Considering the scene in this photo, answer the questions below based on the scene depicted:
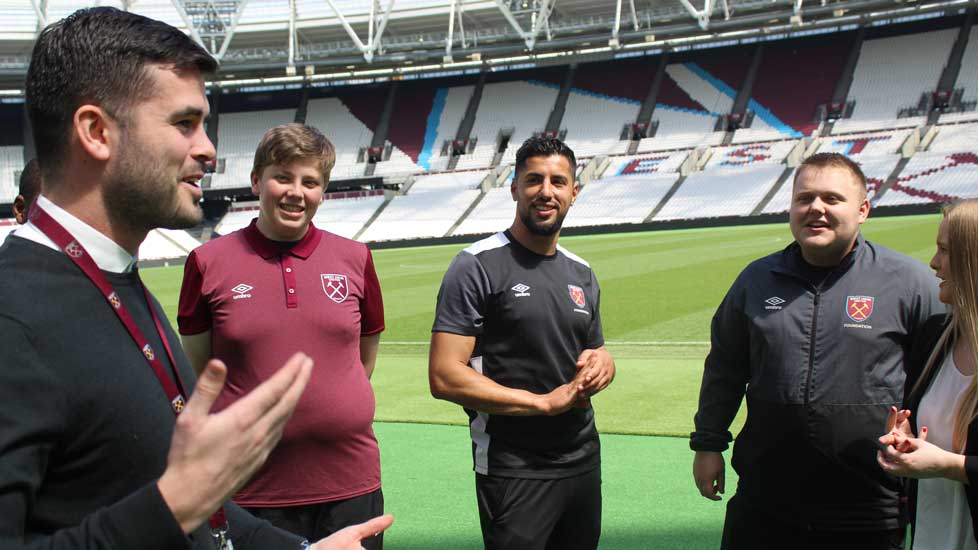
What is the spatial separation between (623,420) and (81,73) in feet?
19.7

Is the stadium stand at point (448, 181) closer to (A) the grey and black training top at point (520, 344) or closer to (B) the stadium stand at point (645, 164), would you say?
(B) the stadium stand at point (645, 164)

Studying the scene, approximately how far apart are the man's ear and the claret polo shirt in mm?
1507

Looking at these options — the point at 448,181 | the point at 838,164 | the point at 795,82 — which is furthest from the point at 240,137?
the point at 838,164

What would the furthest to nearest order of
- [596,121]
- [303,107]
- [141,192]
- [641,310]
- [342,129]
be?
[303,107] → [342,129] → [596,121] → [641,310] → [141,192]

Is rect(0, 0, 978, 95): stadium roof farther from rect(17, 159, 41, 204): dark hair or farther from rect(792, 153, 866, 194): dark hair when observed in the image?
rect(792, 153, 866, 194): dark hair

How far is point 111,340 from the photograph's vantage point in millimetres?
1385

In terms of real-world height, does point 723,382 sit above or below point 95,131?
below

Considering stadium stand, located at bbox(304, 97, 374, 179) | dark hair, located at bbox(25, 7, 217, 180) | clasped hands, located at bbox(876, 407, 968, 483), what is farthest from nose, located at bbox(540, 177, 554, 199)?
stadium stand, located at bbox(304, 97, 374, 179)

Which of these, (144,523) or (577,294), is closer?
(144,523)

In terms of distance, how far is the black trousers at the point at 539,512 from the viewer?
9.83 ft

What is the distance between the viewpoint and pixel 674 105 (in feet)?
145

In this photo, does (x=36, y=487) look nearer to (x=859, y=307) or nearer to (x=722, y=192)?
(x=859, y=307)

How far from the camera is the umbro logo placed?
9.69 ft

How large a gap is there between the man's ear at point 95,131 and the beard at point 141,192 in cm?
3
